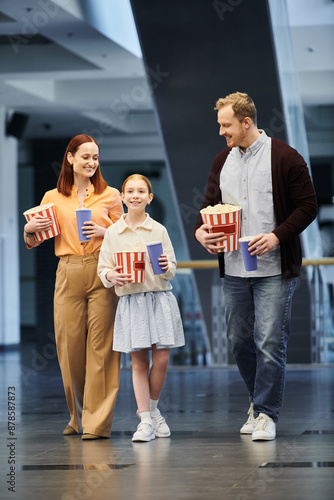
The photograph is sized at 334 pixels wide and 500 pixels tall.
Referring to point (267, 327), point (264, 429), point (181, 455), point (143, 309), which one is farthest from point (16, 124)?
point (181, 455)

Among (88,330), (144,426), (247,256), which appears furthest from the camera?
(88,330)

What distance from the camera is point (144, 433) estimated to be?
142 inches

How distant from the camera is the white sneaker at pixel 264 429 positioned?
11.5ft

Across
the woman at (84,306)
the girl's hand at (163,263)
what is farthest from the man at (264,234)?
the woman at (84,306)

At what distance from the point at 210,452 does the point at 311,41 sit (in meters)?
8.16

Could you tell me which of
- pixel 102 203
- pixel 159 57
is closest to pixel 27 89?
pixel 159 57

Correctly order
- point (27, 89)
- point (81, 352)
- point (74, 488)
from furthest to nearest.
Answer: point (27, 89)
point (81, 352)
point (74, 488)

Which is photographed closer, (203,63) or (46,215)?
(46,215)

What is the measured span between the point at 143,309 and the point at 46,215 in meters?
0.59

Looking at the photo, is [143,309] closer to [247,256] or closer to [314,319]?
[247,256]

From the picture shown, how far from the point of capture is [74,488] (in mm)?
2713

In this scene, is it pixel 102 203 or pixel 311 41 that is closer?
pixel 102 203

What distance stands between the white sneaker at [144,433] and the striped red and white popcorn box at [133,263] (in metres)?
0.62

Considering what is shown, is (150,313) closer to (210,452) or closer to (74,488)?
(210,452)
